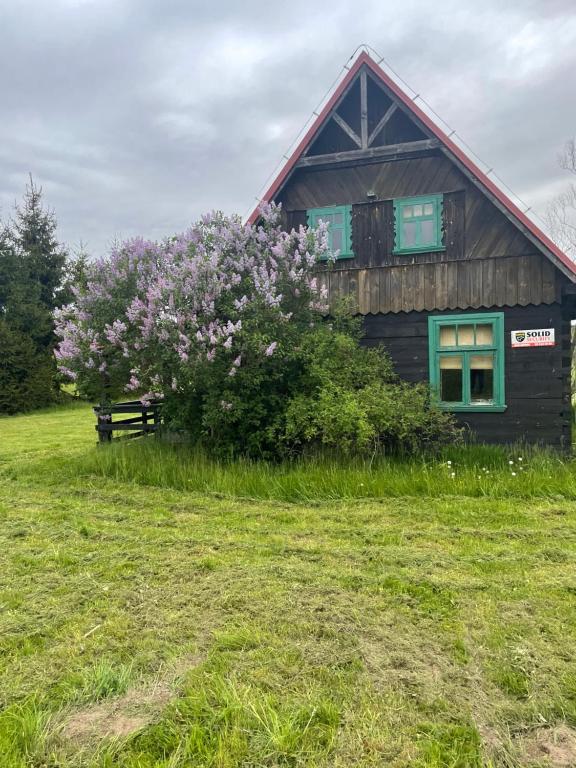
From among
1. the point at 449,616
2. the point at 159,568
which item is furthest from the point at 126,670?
the point at 449,616

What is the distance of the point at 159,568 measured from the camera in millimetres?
4324

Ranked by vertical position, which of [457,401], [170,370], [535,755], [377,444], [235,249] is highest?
[235,249]

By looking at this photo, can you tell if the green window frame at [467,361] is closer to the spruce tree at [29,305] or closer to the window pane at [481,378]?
the window pane at [481,378]

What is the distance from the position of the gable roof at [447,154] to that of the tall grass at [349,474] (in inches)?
140

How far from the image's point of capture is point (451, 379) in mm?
9703

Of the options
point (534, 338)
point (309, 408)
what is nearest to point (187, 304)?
point (309, 408)

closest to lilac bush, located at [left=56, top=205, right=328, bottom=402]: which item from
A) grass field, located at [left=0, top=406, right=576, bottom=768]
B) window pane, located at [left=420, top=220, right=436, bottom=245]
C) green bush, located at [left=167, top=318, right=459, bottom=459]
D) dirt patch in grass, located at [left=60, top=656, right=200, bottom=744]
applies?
green bush, located at [left=167, top=318, right=459, bottom=459]

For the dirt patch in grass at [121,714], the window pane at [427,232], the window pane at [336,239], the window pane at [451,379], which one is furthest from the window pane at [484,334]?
the dirt patch in grass at [121,714]

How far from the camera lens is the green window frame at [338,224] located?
1025 centimetres

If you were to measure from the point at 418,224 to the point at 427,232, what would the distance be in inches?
9.7

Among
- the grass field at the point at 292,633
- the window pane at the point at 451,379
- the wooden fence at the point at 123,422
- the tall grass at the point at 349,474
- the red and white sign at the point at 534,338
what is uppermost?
the red and white sign at the point at 534,338

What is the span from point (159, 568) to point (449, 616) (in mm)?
2384

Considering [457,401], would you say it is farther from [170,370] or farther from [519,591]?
[519,591]

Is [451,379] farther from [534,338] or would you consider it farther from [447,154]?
[447,154]
